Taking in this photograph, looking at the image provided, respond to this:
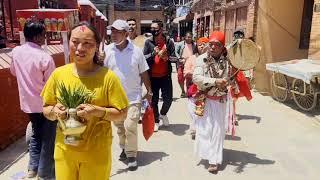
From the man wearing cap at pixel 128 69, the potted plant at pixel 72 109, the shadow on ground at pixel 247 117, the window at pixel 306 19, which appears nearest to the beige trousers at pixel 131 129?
the man wearing cap at pixel 128 69

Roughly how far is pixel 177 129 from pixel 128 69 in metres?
2.40

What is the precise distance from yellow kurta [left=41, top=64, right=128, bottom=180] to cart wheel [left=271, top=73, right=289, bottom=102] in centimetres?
670

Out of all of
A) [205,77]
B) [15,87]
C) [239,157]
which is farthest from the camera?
[15,87]

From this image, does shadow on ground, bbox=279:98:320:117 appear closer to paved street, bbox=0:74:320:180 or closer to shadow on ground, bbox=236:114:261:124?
paved street, bbox=0:74:320:180

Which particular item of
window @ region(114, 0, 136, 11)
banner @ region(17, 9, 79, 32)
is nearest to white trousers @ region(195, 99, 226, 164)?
banner @ region(17, 9, 79, 32)

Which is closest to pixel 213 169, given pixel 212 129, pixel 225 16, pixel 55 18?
pixel 212 129

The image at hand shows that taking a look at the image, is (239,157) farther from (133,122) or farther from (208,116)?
(133,122)

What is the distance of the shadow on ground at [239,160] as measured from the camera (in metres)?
4.95

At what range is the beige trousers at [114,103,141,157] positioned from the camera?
15.3 feet

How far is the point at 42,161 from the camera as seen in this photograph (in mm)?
4203

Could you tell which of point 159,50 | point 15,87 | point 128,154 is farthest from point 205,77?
point 15,87

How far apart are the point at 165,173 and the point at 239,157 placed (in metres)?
1.16

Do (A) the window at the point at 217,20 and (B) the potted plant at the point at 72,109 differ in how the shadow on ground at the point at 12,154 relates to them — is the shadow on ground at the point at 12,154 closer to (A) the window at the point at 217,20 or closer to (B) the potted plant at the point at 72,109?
(B) the potted plant at the point at 72,109

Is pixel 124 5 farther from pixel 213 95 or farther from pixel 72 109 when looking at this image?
pixel 72 109
